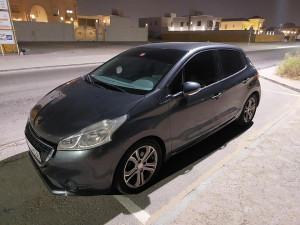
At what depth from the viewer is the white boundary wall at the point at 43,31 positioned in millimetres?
31625

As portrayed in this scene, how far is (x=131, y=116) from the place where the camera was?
2.66 metres

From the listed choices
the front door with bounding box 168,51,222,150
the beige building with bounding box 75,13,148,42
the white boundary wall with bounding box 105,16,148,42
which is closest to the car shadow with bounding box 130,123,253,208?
the front door with bounding box 168,51,222,150

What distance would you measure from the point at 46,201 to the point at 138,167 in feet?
A: 3.79

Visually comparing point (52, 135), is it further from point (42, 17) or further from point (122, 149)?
point (42, 17)

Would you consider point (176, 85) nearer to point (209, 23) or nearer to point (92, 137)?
point (92, 137)

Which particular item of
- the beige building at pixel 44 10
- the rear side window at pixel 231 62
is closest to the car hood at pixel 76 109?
the rear side window at pixel 231 62

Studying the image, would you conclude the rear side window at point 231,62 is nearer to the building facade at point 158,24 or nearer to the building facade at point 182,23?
the building facade at point 182,23

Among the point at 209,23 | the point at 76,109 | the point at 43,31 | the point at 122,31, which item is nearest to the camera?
the point at 76,109

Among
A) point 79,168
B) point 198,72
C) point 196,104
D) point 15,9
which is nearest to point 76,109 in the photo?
point 79,168

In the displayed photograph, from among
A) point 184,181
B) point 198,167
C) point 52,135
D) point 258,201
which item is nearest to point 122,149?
point 52,135

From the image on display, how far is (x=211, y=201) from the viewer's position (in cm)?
285

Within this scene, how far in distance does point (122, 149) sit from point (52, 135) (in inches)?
30.2

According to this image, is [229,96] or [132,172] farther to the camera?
[229,96]

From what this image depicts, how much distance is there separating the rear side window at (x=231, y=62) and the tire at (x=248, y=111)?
0.75 meters
